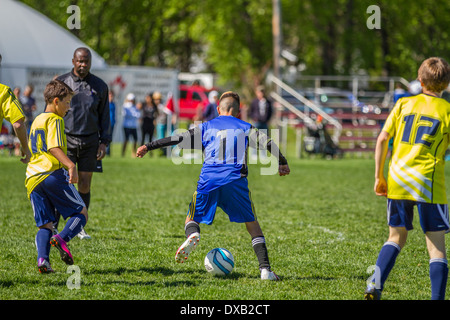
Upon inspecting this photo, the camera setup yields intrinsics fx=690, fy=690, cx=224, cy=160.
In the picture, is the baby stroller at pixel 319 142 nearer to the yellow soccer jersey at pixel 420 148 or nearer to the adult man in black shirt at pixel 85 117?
the adult man in black shirt at pixel 85 117

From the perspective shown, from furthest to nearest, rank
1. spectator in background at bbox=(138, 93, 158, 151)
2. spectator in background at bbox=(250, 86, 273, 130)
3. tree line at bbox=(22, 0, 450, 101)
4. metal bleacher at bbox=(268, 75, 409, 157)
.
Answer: tree line at bbox=(22, 0, 450, 101), metal bleacher at bbox=(268, 75, 409, 157), spectator in background at bbox=(138, 93, 158, 151), spectator in background at bbox=(250, 86, 273, 130)

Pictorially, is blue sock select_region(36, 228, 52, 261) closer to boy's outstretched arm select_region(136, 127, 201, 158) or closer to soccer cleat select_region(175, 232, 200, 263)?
boy's outstretched arm select_region(136, 127, 201, 158)

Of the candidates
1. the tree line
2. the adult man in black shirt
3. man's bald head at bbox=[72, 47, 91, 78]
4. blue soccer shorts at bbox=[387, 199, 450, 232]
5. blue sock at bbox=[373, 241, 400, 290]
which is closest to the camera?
blue soccer shorts at bbox=[387, 199, 450, 232]

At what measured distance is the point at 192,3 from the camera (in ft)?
132

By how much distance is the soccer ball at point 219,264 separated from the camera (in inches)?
242

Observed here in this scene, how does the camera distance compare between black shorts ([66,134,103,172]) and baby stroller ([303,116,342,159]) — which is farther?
baby stroller ([303,116,342,159])

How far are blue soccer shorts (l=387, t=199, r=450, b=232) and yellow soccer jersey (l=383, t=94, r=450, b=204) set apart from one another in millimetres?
46

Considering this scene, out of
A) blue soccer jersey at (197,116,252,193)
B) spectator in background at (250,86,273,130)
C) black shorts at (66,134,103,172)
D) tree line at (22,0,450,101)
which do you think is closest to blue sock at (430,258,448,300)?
blue soccer jersey at (197,116,252,193)

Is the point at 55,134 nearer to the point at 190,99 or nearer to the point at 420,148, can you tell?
the point at 420,148

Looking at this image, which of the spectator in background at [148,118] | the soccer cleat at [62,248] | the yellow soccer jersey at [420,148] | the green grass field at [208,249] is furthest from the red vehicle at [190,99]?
the yellow soccer jersey at [420,148]

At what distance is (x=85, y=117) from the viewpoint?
7.62 meters

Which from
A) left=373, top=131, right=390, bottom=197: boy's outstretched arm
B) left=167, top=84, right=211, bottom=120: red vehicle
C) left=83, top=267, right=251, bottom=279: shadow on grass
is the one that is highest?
left=167, top=84, right=211, bottom=120: red vehicle

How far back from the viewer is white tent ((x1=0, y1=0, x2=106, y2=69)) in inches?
1188

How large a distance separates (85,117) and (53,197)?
6.22ft
